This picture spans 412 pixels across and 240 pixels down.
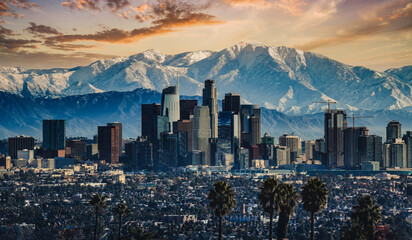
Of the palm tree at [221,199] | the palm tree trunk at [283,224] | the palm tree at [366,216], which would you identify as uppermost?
the palm tree at [221,199]

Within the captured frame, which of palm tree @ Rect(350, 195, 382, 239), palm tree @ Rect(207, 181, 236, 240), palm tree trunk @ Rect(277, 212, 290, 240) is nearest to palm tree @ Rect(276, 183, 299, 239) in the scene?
palm tree trunk @ Rect(277, 212, 290, 240)

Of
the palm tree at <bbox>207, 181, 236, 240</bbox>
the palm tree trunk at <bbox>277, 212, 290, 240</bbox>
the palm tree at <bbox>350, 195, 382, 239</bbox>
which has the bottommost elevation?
the palm tree trunk at <bbox>277, 212, 290, 240</bbox>

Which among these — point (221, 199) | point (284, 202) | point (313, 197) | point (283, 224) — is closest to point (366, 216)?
point (313, 197)

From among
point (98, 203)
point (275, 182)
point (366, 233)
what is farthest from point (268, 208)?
point (98, 203)

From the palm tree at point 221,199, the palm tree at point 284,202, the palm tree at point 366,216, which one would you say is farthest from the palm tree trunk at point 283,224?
the palm tree at point 221,199

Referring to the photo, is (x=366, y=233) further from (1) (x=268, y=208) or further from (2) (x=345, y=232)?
(1) (x=268, y=208)

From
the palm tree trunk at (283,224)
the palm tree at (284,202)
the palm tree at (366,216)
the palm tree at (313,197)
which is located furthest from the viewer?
the palm tree trunk at (283,224)

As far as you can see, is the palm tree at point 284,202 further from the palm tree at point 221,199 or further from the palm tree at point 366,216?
the palm tree at point 366,216

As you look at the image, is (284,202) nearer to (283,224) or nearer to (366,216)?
(283,224)

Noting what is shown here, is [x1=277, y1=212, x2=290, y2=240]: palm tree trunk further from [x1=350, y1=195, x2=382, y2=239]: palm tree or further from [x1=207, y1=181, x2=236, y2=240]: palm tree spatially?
[x1=207, y1=181, x2=236, y2=240]: palm tree
